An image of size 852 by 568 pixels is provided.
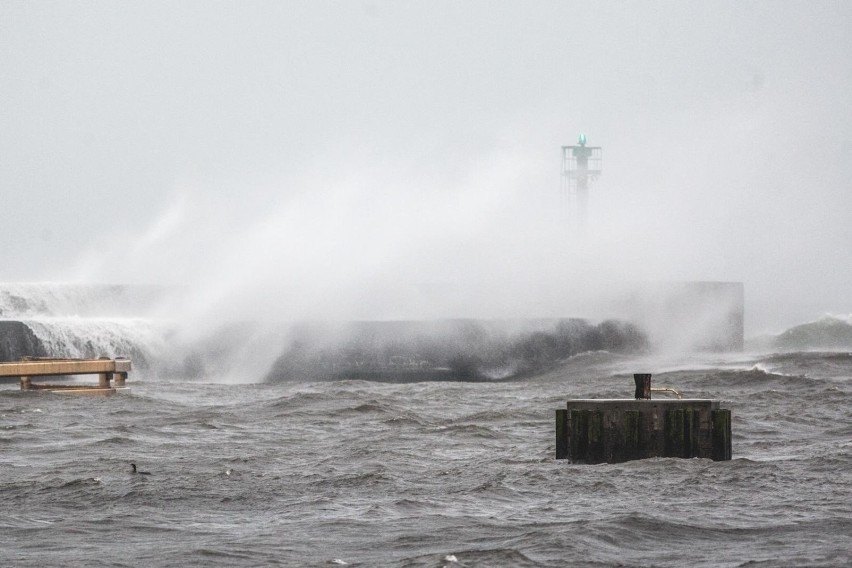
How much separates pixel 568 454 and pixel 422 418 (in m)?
6.65

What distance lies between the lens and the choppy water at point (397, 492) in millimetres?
10734

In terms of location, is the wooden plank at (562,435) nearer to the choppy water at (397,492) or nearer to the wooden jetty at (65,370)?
the choppy water at (397,492)

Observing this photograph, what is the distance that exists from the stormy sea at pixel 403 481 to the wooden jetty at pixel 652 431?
30cm

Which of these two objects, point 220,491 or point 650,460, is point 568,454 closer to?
point 650,460

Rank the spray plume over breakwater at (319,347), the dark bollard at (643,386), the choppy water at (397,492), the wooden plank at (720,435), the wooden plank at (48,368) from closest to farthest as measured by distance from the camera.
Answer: the choppy water at (397,492)
the wooden plank at (720,435)
the dark bollard at (643,386)
the wooden plank at (48,368)
the spray plume over breakwater at (319,347)

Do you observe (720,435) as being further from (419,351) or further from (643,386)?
(419,351)

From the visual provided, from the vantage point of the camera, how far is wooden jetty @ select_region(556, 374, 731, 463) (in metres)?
15.4

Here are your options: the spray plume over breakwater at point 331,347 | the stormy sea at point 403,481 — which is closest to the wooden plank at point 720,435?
the stormy sea at point 403,481

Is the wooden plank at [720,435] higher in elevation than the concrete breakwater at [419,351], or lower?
lower

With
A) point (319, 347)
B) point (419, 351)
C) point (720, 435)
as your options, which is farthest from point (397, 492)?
point (319, 347)

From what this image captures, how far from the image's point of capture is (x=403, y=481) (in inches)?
579

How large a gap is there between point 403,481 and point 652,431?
3.02 meters

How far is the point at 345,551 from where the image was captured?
1080cm

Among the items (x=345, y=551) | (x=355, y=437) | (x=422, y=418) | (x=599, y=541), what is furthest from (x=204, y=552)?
(x=422, y=418)
